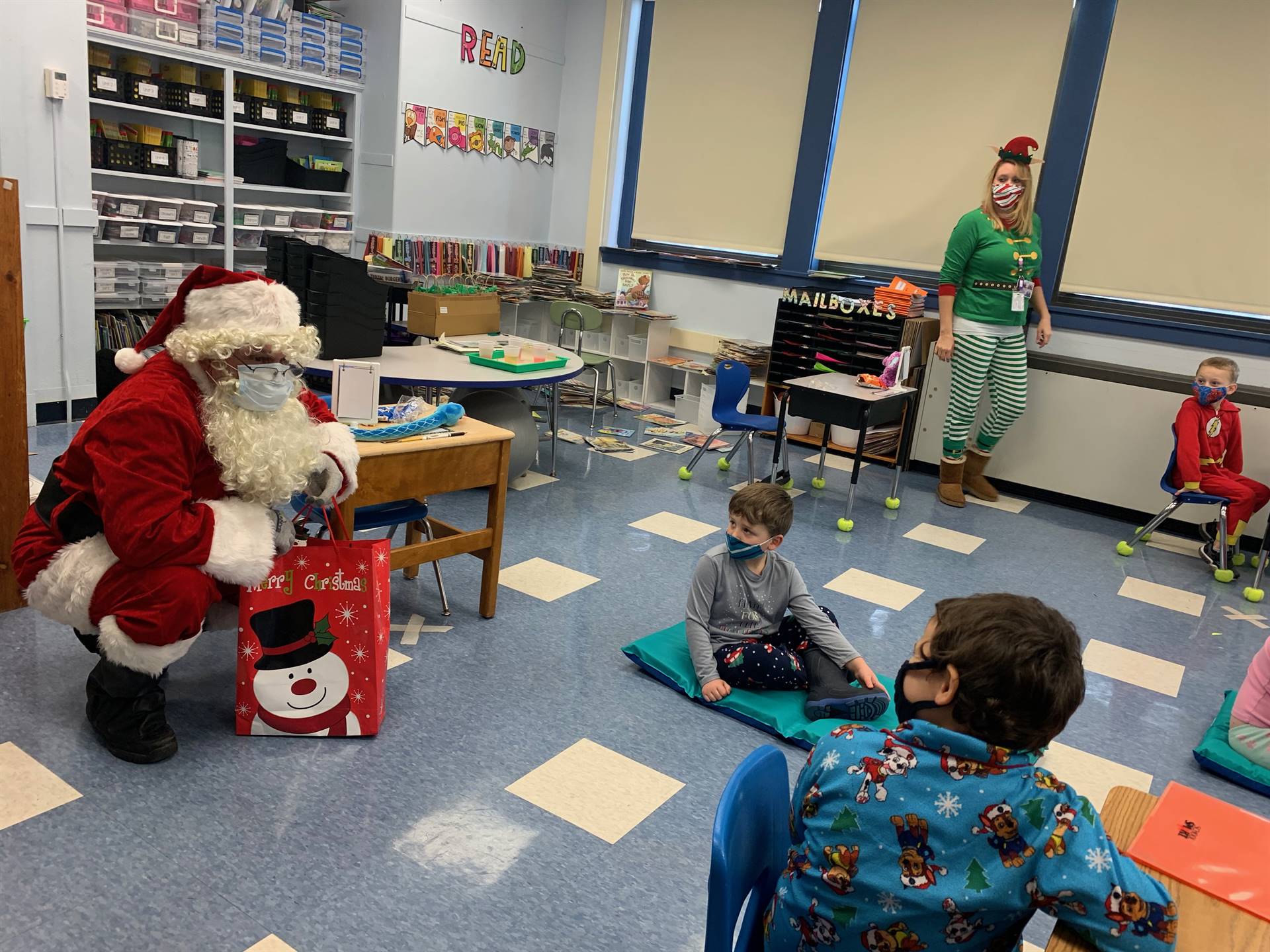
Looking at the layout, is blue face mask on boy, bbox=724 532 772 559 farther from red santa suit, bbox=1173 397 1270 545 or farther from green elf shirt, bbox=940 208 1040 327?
green elf shirt, bbox=940 208 1040 327

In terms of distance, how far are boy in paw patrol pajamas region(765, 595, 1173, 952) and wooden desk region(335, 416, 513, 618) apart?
173cm

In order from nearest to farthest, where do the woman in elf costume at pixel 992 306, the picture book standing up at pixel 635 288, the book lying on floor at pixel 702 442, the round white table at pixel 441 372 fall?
the round white table at pixel 441 372 → the woman in elf costume at pixel 992 306 → the book lying on floor at pixel 702 442 → the picture book standing up at pixel 635 288

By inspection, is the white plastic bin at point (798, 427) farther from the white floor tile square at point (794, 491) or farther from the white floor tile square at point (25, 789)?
the white floor tile square at point (25, 789)

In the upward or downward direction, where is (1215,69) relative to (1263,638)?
upward

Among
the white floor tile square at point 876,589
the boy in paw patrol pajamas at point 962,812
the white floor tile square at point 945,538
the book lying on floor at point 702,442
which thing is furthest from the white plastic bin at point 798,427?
the boy in paw patrol pajamas at point 962,812

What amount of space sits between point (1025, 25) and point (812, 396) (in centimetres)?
278

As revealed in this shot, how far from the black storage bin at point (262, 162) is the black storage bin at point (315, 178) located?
3.1 inches

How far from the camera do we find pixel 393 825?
6.83 ft

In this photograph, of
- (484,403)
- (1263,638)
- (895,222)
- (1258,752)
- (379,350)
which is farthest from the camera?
(895,222)

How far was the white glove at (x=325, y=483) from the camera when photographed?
2430 millimetres

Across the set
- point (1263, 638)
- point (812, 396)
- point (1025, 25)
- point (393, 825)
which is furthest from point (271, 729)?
point (1025, 25)

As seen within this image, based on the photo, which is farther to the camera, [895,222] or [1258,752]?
[895,222]

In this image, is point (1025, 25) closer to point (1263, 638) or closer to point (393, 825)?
point (1263, 638)

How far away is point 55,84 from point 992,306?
4949 mm
